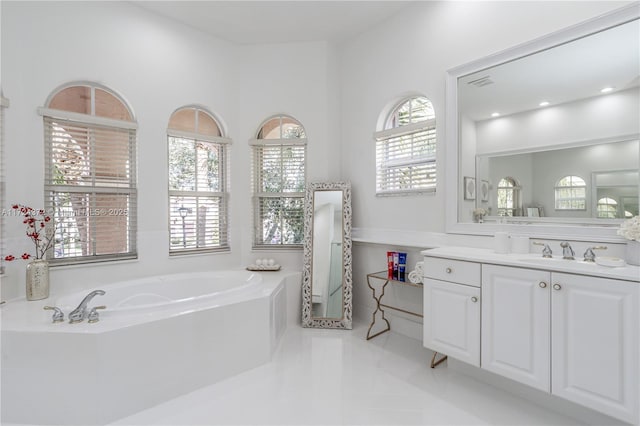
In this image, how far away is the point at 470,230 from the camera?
2520mm

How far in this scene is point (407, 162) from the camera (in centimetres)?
309

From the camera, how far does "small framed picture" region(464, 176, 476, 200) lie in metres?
2.52

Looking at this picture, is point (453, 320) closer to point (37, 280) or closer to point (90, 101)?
point (37, 280)

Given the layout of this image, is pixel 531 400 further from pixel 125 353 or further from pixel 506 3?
pixel 506 3

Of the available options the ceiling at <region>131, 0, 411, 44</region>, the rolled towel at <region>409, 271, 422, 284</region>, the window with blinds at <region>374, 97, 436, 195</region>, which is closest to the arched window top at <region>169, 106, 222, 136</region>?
the ceiling at <region>131, 0, 411, 44</region>

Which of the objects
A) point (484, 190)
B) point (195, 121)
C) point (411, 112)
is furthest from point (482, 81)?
point (195, 121)

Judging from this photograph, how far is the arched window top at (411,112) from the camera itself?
9.75ft

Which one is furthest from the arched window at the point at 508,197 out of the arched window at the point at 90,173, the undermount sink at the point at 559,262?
the arched window at the point at 90,173

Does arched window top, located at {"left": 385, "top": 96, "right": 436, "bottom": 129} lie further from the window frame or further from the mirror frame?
the window frame

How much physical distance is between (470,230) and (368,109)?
5.56ft

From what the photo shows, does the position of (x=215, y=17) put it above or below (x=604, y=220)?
above

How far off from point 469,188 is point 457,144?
1.26 feet

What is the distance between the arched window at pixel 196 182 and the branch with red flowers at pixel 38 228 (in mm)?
980

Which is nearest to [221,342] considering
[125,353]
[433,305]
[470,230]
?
[125,353]
